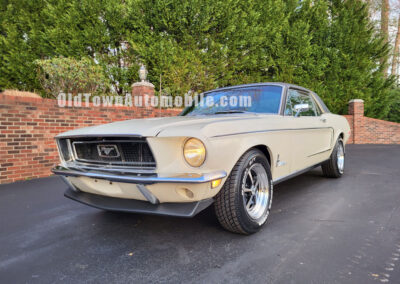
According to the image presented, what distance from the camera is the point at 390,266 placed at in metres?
1.65

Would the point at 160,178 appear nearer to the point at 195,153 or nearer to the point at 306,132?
the point at 195,153

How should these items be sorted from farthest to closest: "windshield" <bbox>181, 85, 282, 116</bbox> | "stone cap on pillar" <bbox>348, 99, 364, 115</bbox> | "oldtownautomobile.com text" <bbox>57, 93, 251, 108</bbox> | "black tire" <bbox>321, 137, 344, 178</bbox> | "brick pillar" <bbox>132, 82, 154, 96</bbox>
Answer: "stone cap on pillar" <bbox>348, 99, 364, 115</bbox> → "brick pillar" <bbox>132, 82, 154, 96</bbox> → "black tire" <bbox>321, 137, 344, 178</bbox> → "oldtownautomobile.com text" <bbox>57, 93, 251, 108</bbox> → "windshield" <bbox>181, 85, 282, 116</bbox>

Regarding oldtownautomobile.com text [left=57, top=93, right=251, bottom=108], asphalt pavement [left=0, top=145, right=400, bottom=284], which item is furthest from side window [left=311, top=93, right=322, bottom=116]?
oldtownautomobile.com text [left=57, top=93, right=251, bottom=108]

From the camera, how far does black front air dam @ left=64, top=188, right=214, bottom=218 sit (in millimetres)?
1777

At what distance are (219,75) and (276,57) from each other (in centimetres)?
330

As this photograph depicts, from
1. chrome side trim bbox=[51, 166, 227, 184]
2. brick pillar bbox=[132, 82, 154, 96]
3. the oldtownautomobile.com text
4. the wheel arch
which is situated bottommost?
chrome side trim bbox=[51, 166, 227, 184]

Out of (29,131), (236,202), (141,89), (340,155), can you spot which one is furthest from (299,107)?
(141,89)

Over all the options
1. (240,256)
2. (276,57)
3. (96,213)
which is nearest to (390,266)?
(240,256)

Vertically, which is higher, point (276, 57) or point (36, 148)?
point (276, 57)

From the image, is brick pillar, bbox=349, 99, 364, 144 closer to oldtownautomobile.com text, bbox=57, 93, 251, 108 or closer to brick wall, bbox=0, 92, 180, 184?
oldtownautomobile.com text, bbox=57, 93, 251, 108

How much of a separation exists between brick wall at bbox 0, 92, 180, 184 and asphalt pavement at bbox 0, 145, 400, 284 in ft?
4.77

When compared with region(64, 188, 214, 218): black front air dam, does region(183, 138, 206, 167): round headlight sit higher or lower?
higher

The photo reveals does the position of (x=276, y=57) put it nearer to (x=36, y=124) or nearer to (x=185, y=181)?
(x=36, y=124)

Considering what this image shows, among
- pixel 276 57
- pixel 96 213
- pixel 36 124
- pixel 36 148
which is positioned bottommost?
pixel 96 213
